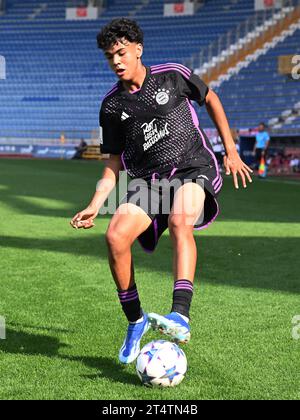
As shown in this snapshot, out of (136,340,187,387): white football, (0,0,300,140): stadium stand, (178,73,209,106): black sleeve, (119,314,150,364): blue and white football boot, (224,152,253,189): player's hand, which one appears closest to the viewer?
(136,340,187,387): white football

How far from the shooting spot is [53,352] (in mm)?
4387

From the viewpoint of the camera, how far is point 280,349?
4410mm

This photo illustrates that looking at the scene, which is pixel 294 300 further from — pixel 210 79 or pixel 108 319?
pixel 210 79

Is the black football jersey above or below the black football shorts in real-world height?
above

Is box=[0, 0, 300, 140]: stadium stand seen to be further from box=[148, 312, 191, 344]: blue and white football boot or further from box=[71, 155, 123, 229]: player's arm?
box=[148, 312, 191, 344]: blue and white football boot

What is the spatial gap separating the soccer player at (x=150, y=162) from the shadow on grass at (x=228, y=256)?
6.97ft

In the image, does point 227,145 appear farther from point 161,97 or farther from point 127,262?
point 127,262

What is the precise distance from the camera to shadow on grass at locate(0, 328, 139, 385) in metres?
3.92

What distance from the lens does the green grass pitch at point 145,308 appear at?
3752 millimetres

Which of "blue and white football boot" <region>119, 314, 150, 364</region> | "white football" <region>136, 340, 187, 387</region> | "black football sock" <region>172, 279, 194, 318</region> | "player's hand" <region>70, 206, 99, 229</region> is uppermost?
"player's hand" <region>70, 206, 99, 229</region>

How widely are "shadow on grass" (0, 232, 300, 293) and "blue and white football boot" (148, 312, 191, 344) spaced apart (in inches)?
103

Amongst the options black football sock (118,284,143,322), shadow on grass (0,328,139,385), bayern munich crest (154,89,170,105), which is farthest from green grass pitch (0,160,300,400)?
bayern munich crest (154,89,170,105)
